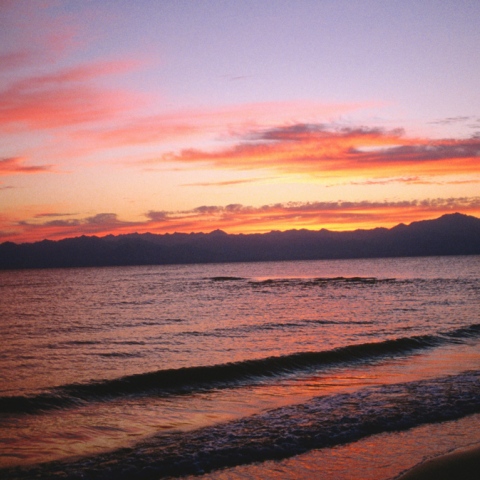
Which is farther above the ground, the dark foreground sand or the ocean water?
the dark foreground sand

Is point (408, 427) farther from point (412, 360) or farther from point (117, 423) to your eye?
point (412, 360)

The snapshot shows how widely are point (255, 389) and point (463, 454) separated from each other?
731cm

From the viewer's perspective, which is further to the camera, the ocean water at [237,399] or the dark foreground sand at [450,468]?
the ocean water at [237,399]

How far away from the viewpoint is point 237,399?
13375 mm

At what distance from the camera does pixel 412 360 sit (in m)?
18.3

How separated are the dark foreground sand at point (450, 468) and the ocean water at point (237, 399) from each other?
0.31m

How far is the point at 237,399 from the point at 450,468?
6.80 meters

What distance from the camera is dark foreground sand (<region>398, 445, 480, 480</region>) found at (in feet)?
23.9

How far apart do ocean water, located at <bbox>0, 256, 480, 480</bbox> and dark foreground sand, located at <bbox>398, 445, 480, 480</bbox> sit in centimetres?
31

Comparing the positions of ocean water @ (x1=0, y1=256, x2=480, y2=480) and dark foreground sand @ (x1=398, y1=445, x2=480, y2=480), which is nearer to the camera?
dark foreground sand @ (x1=398, y1=445, x2=480, y2=480)

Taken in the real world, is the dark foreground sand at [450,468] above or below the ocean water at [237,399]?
above

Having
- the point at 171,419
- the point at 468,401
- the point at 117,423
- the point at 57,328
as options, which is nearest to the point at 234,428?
the point at 171,419

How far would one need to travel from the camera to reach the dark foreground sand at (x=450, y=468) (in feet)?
23.9

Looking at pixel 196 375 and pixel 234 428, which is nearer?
pixel 234 428
